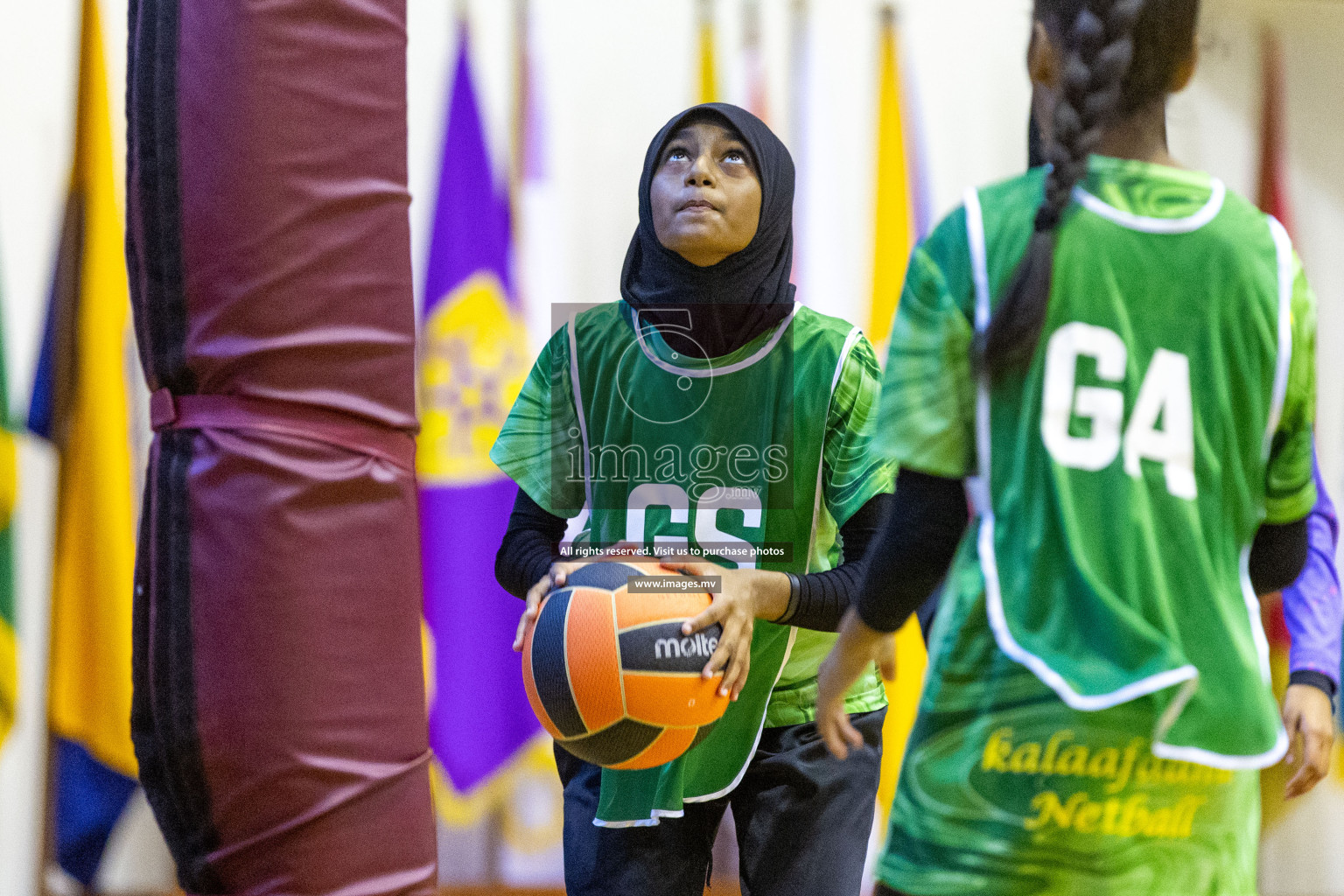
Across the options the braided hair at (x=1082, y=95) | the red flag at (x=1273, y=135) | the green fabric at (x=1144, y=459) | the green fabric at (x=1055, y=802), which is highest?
the red flag at (x=1273, y=135)

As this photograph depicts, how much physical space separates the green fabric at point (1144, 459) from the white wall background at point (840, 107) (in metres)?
2.89

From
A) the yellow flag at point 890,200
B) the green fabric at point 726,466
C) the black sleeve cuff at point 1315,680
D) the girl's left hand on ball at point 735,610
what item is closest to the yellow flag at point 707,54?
the yellow flag at point 890,200

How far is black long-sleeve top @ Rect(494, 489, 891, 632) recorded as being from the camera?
6.20 ft

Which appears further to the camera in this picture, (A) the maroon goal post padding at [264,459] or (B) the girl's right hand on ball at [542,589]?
(B) the girl's right hand on ball at [542,589]

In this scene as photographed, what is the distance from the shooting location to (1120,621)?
45.1 inches

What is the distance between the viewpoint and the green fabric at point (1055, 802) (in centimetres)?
118

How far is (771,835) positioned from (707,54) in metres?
2.93

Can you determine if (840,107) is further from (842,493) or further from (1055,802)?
(1055,802)

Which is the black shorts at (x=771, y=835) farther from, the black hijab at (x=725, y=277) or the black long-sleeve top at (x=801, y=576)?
the black hijab at (x=725, y=277)

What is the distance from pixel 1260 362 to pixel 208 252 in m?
1.09

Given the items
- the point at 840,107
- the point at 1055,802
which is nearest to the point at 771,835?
the point at 1055,802

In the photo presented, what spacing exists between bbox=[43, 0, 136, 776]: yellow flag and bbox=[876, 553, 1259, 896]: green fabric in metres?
3.11

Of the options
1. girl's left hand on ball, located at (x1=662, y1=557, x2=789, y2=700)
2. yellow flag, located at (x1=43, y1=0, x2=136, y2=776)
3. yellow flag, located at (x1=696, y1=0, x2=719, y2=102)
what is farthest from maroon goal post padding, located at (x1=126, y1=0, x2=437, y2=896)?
yellow flag, located at (x1=696, y1=0, x2=719, y2=102)

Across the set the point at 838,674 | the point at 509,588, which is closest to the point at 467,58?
the point at 509,588
